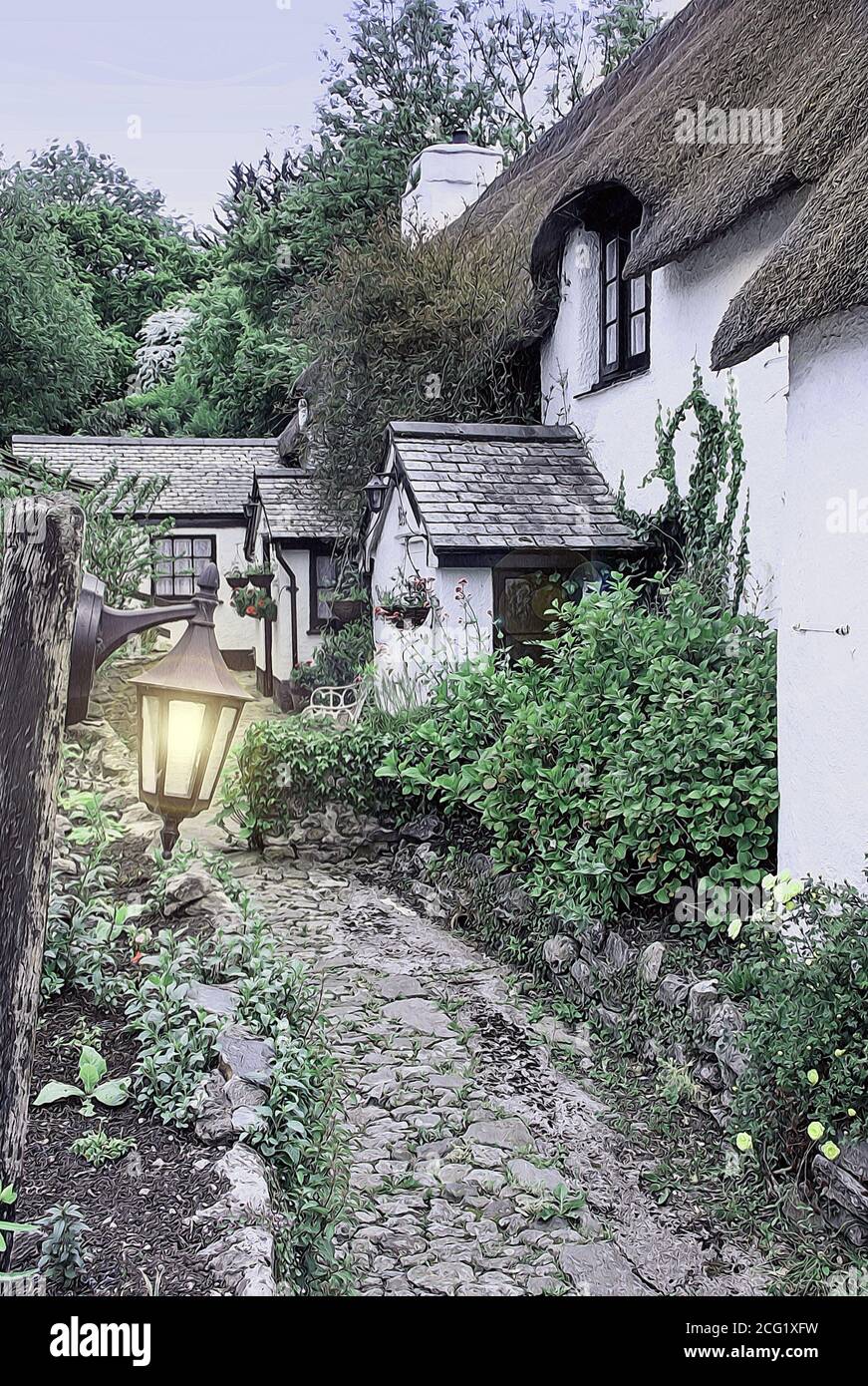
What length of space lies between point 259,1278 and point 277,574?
46.1 ft

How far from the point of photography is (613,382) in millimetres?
9664

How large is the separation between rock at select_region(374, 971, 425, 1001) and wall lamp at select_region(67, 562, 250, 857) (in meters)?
3.94

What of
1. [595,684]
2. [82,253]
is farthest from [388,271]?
[82,253]

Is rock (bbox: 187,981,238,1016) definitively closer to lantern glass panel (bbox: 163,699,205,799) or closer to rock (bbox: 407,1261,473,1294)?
rock (bbox: 407,1261,473,1294)

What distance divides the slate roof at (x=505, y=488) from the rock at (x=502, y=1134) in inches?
202

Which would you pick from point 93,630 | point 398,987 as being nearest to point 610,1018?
point 398,987

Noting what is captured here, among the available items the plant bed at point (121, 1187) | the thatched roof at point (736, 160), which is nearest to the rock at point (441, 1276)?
the plant bed at point (121, 1187)

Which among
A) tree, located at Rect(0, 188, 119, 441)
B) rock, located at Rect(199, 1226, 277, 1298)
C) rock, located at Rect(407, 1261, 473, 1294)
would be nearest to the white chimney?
tree, located at Rect(0, 188, 119, 441)

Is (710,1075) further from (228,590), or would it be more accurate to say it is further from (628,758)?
(228,590)

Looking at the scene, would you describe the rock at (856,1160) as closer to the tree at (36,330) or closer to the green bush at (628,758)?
the green bush at (628,758)

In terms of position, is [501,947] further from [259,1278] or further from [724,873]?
[259,1278]

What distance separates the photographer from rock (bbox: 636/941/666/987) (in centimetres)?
495

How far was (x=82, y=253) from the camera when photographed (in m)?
31.4

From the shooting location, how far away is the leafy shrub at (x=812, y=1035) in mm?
3562
